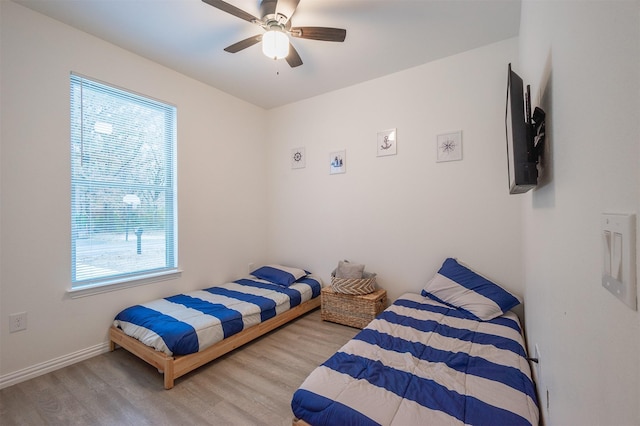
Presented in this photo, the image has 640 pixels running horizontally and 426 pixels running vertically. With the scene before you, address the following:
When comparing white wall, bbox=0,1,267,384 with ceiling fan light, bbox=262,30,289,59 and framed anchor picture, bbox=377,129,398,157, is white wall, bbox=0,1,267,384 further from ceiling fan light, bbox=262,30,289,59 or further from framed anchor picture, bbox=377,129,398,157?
framed anchor picture, bbox=377,129,398,157

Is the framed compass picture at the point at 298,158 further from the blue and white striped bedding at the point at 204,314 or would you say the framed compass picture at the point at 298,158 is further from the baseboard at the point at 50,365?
the baseboard at the point at 50,365

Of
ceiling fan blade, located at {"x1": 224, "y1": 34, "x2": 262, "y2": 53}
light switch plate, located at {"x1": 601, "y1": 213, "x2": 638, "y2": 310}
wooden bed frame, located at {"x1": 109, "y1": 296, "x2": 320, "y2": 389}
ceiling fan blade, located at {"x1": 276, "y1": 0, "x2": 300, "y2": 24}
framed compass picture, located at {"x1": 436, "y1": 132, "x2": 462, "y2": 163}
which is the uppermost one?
ceiling fan blade, located at {"x1": 276, "y1": 0, "x2": 300, "y2": 24}

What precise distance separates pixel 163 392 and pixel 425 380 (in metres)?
1.81

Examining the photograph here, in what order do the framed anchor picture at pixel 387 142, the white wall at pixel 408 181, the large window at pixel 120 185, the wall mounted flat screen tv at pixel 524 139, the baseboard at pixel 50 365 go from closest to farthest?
the wall mounted flat screen tv at pixel 524 139 → the baseboard at pixel 50 365 → the large window at pixel 120 185 → the white wall at pixel 408 181 → the framed anchor picture at pixel 387 142

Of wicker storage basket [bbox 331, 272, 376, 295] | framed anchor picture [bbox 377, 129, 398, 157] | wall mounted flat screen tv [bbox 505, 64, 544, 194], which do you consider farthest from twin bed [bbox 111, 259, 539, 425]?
framed anchor picture [bbox 377, 129, 398, 157]

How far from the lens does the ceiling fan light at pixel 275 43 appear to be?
6.59 ft

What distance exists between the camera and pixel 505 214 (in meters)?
2.52

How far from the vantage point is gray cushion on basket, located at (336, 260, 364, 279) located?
3.14 meters

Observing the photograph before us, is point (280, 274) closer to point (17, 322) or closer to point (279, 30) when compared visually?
point (17, 322)

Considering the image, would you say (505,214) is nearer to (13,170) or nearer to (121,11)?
(121,11)

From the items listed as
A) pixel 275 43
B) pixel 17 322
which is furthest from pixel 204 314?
pixel 275 43

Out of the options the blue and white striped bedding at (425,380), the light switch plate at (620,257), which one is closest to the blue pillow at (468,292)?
the blue and white striped bedding at (425,380)

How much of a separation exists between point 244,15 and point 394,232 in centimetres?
247

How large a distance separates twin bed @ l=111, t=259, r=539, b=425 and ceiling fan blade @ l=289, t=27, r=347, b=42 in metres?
2.26
